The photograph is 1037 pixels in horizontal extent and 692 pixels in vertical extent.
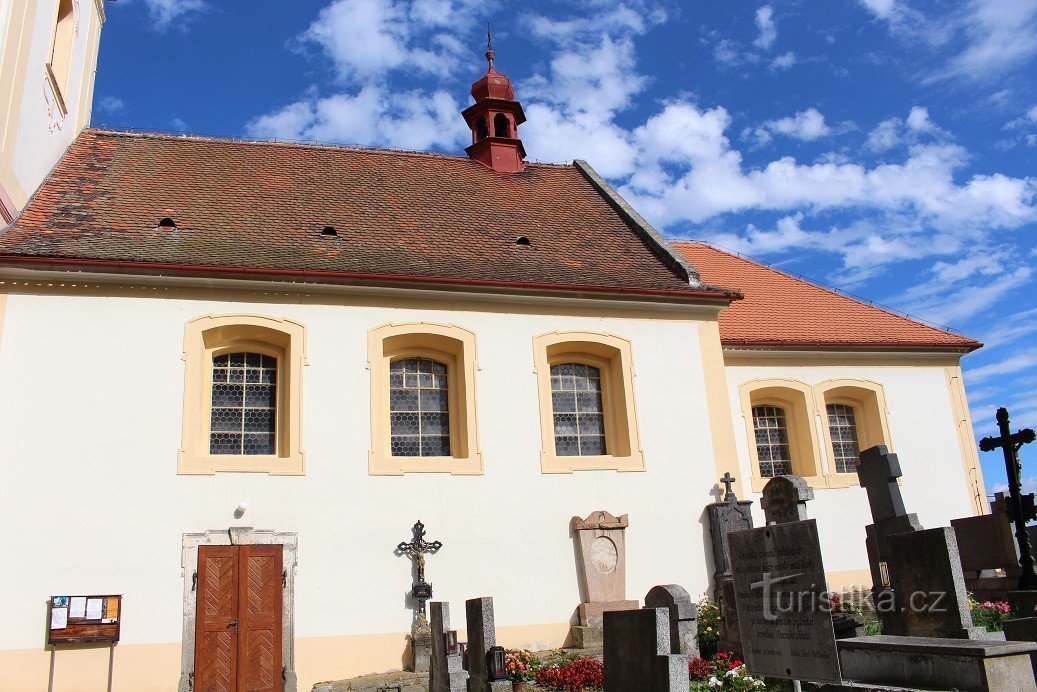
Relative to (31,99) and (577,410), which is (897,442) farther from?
(31,99)

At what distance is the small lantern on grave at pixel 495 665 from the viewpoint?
8188mm

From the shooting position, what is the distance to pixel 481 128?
710 inches

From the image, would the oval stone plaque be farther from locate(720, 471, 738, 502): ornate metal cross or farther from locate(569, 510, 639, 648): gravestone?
locate(720, 471, 738, 502): ornate metal cross

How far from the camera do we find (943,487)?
14523 mm

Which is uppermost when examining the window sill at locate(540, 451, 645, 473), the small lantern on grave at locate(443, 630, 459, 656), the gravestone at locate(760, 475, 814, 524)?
the window sill at locate(540, 451, 645, 473)

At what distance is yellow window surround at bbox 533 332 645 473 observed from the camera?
39.2 ft

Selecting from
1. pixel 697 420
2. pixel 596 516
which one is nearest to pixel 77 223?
pixel 596 516

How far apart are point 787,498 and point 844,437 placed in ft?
23.1

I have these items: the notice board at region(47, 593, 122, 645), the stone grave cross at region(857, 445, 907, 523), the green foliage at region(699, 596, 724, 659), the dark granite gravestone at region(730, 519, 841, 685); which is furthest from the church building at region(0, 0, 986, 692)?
the dark granite gravestone at region(730, 519, 841, 685)

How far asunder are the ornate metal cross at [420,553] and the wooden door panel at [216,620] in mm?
2029

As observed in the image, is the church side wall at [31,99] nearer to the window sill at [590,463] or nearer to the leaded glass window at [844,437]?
the window sill at [590,463]

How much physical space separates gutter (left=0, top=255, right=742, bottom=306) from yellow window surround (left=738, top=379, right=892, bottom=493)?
7.13 feet

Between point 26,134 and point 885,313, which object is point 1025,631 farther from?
point 26,134

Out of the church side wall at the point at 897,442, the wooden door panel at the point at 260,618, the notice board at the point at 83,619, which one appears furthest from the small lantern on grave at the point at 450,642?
the church side wall at the point at 897,442
